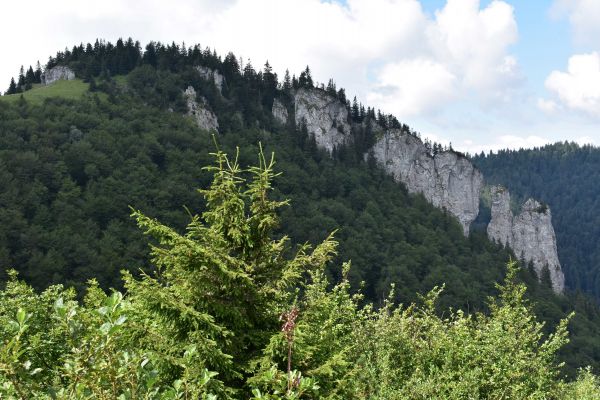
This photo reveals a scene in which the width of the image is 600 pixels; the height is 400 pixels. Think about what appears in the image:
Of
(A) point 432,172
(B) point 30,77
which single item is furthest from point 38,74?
(A) point 432,172

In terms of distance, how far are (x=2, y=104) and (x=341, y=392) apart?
413 ft

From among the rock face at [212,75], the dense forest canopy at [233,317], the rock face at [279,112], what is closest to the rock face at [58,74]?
the rock face at [212,75]

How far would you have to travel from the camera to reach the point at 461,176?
641ft

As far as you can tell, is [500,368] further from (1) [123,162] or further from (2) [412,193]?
(2) [412,193]

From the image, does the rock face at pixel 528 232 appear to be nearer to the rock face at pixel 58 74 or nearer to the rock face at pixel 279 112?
the rock face at pixel 279 112

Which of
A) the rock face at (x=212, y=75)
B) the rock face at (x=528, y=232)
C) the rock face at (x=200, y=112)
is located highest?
the rock face at (x=212, y=75)

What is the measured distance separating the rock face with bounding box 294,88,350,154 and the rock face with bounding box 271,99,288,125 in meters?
4.41

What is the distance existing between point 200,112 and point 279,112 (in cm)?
3349

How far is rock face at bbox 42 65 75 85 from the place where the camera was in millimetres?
148250

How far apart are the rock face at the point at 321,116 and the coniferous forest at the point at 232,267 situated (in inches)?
205

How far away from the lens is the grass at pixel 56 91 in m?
126

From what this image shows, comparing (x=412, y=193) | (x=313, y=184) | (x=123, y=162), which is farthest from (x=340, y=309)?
(x=412, y=193)

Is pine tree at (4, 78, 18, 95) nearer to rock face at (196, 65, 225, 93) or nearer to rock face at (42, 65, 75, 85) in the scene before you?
rock face at (42, 65, 75, 85)

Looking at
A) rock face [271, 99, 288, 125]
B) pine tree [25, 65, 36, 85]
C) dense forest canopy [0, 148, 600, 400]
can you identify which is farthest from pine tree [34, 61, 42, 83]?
dense forest canopy [0, 148, 600, 400]
